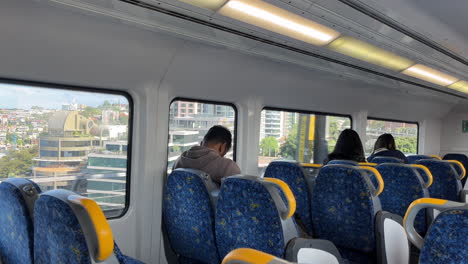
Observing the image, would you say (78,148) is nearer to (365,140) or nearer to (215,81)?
(215,81)

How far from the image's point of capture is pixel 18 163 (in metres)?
2.74

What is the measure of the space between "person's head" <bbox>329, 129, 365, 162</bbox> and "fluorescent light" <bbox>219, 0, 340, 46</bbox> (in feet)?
5.09

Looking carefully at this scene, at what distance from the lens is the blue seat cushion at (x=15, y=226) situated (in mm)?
1681

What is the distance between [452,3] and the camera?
9.78ft

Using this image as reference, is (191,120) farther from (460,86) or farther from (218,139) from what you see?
(460,86)

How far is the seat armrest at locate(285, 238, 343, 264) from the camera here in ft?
6.93

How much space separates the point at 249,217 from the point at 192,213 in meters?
0.64

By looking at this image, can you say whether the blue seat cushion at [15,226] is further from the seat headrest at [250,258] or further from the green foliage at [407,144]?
the green foliage at [407,144]

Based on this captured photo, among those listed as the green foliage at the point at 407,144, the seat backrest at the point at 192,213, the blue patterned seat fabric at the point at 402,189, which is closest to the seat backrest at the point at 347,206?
the blue patterned seat fabric at the point at 402,189

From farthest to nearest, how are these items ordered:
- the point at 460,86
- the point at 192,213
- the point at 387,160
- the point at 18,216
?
the point at 460,86 < the point at 387,160 < the point at 192,213 < the point at 18,216

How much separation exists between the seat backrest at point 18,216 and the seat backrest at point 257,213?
1.01 m

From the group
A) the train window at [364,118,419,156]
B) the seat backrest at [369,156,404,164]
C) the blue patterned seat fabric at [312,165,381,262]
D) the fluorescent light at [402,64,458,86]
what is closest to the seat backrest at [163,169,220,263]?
the blue patterned seat fabric at [312,165,381,262]

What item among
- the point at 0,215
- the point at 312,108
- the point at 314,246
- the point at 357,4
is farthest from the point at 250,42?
the point at 312,108

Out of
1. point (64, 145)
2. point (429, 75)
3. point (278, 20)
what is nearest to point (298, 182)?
point (278, 20)
